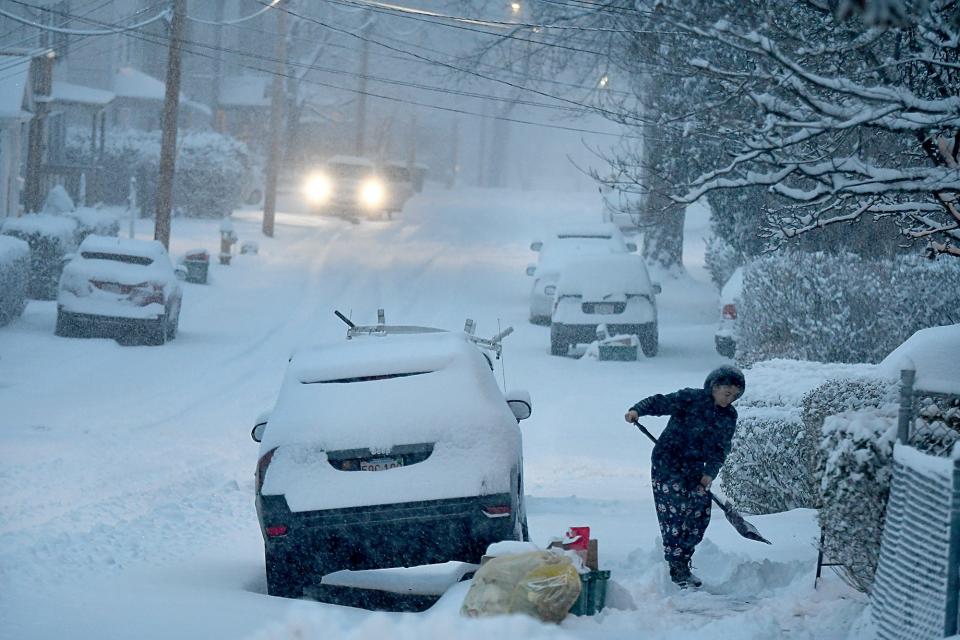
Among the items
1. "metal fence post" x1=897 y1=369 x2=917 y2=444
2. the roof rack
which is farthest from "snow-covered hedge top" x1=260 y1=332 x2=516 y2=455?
the roof rack

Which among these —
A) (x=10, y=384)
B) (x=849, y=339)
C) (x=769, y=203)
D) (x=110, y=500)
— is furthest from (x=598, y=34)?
(x=110, y=500)

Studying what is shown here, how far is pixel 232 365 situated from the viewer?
1833 centimetres

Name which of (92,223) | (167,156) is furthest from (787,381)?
(92,223)

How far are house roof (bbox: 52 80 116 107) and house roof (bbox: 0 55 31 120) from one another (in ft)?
19.3

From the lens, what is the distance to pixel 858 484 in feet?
18.6

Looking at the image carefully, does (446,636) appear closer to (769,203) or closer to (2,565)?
(2,565)

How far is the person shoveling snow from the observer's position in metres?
7.12

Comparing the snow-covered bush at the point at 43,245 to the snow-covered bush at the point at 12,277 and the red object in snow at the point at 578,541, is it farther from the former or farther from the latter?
the red object in snow at the point at 578,541

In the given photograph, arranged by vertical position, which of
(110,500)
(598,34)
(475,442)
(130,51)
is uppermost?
(130,51)

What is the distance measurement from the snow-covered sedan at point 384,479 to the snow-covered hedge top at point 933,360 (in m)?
2.17

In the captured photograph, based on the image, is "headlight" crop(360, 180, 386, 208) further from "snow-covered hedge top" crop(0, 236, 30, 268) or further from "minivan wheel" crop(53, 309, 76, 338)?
"minivan wheel" crop(53, 309, 76, 338)

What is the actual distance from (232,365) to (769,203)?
863 centimetres

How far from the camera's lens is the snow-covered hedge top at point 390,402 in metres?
6.82

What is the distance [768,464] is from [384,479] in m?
4.12
